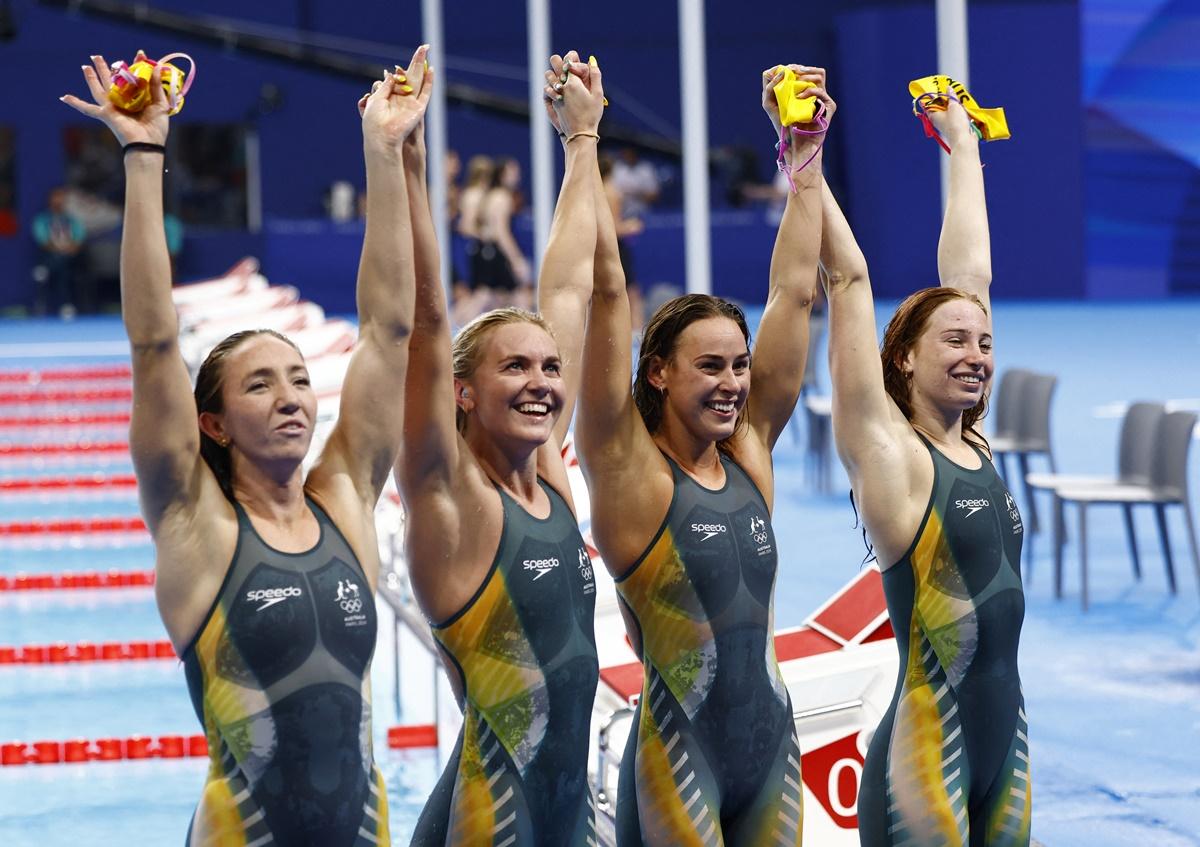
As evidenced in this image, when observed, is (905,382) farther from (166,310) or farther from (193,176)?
(193,176)

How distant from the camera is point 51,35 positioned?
80.5 feet

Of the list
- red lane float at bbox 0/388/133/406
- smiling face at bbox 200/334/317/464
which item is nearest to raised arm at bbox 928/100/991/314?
smiling face at bbox 200/334/317/464

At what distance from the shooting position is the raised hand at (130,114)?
9.05 feet

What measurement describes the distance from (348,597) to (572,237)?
3.07 ft

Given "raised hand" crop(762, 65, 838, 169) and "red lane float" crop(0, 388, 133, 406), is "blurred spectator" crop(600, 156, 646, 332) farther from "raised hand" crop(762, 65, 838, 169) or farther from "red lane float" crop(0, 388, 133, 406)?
"raised hand" crop(762, 65, 838, 169)

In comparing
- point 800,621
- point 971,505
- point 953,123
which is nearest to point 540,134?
point 800,621

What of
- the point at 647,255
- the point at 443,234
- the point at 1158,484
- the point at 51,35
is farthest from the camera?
the point at 51,35

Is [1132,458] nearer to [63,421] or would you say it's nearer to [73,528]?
[73,528]

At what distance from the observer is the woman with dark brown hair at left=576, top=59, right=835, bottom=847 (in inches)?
127

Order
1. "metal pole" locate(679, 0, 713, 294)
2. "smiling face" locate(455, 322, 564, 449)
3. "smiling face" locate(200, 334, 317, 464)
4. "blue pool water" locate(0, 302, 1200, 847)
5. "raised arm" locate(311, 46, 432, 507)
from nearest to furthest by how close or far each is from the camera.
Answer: "smiling face" locate(200, 334, 317, 464) → "raised arm" locate(311, 46, 432, 507) → "smiling face" locate(455, 322, 564, 449) → "blue pool water" locate(0, 302, 1200, 847) → "metal pole" locate(679, 0, 713, 294)

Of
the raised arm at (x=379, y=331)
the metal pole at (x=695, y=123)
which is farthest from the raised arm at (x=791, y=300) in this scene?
the metal pole at (x=695, y=123)

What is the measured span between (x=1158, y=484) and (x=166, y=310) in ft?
20.3

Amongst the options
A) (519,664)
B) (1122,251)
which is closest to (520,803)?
(519,664)

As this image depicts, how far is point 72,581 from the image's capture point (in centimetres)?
884
